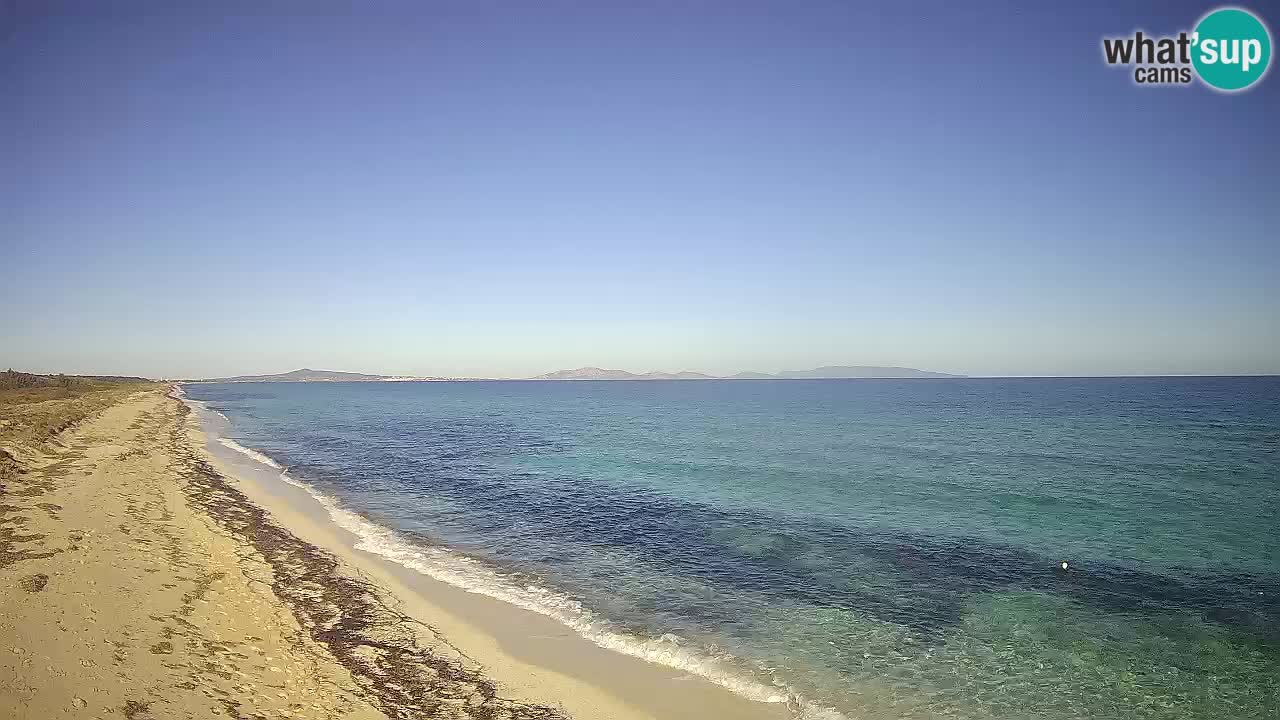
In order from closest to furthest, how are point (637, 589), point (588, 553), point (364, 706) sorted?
point (364, 706) < point (637, 589) < point (588, 553)

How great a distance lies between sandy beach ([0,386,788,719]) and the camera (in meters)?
8.52

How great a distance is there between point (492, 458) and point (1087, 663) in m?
33.1

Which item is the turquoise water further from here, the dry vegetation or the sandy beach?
the dry vegetation

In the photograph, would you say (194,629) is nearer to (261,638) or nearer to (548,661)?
(261,638)

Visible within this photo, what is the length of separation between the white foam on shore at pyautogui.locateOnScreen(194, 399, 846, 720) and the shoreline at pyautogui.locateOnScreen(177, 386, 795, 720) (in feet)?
0.59

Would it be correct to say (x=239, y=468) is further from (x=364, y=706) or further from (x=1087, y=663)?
(x=1087, y=663)

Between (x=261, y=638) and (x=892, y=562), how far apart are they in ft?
52.1

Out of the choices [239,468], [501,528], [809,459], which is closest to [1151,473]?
[809,459]

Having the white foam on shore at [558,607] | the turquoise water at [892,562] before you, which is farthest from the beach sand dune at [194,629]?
the turquoise water at [892,562]

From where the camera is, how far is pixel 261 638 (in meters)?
10.6

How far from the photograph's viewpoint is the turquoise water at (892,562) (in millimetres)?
10656

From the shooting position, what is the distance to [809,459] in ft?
123

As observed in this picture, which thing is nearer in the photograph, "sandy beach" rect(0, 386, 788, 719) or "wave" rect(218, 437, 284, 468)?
"sandy beach" rect(0, 386, 788, 719)

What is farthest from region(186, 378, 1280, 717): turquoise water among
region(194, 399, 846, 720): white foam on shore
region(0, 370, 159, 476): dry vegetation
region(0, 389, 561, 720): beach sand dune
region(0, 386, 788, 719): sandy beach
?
region(0, 370, 159, 476): dry vegetation
